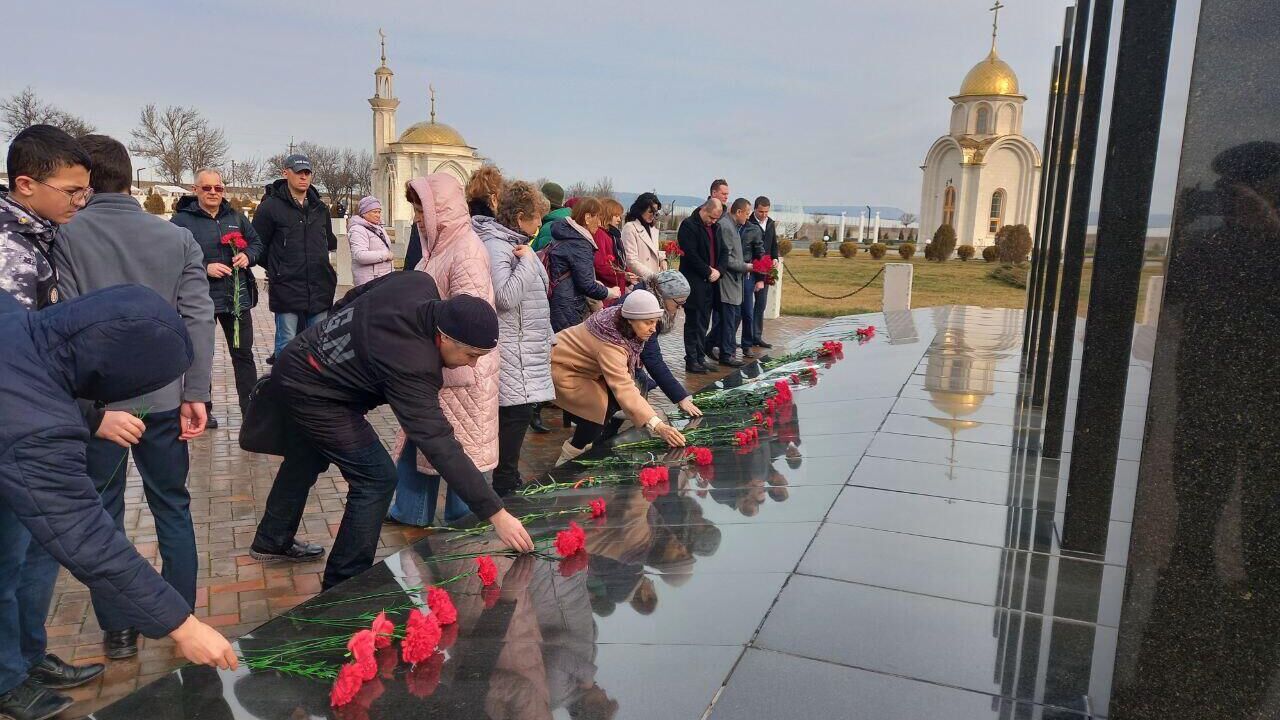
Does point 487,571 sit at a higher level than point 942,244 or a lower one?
lower

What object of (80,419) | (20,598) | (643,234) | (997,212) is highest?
(997,212)

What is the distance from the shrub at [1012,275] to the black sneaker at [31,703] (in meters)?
24.3

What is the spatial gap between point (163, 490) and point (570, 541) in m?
1.46

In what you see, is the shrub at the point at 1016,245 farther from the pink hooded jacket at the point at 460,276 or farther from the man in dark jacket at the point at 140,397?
the man in dark jacket at the point at 140,397

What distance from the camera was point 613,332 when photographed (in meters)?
4.71

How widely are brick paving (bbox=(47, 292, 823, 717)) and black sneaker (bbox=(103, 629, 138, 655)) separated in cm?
3

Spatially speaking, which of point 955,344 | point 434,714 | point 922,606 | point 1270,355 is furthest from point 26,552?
point 955,344

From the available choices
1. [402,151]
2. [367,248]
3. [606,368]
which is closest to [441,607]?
[606,368]

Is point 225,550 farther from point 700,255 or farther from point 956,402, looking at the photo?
point 700,255

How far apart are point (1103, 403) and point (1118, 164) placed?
0.87 metres

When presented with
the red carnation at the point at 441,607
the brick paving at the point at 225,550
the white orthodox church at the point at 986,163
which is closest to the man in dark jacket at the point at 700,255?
the brick paving at the point at 225,550

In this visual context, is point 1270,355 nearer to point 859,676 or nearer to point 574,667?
point 859,676

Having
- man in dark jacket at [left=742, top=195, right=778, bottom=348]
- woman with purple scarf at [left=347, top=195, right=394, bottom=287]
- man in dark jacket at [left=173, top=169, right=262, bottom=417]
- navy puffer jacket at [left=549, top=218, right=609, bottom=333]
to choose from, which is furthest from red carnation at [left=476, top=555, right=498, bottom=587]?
man in dark jacket at [left=742, top=195, right=778, bottom=348]

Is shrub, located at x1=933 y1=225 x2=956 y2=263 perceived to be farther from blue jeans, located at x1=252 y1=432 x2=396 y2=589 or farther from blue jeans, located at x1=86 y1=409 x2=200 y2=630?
blue jeans, located at x1=86 y1=409 x2=200 y2=630
